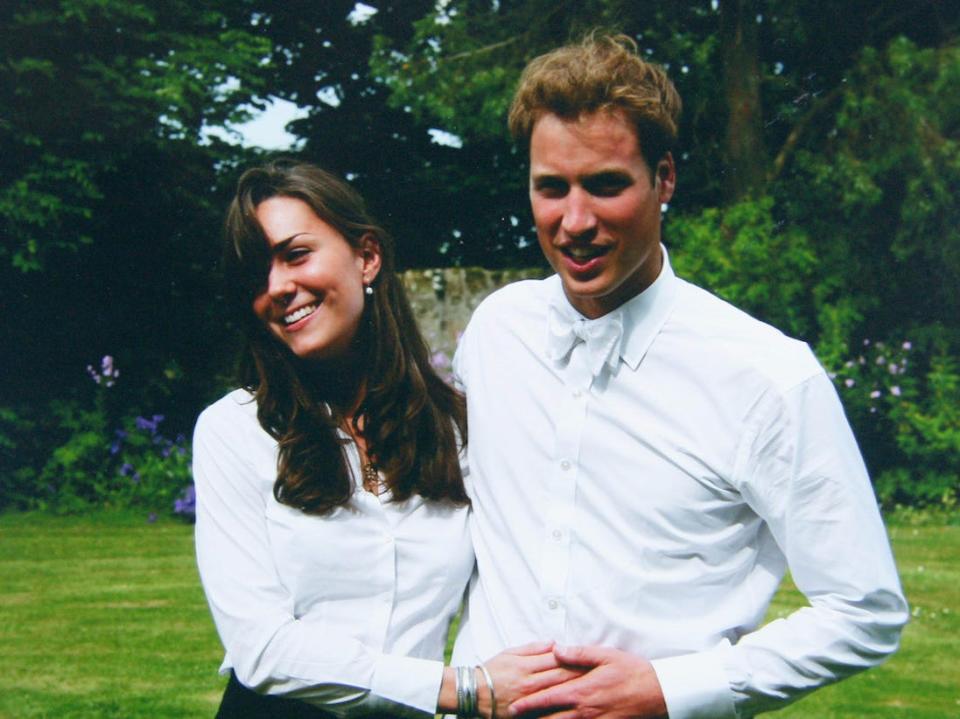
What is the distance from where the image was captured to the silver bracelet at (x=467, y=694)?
2432 mm

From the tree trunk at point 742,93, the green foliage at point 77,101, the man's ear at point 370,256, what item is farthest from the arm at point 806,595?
the tree trunk at point 742,93

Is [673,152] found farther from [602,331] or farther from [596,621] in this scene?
[596,621]

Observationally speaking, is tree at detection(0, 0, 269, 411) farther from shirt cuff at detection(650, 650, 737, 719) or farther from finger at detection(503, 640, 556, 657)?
shirt cuff at detection(650, 650, 737, 719)

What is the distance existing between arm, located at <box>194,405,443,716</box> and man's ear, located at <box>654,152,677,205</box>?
99 cm

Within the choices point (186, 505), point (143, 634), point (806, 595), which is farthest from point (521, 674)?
point (186, 505)

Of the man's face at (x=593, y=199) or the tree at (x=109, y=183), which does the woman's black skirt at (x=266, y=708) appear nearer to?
the man's face at (x=593, y=199)

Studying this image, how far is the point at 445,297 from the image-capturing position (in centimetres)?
1033

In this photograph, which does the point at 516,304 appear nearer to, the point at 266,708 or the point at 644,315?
the point at 644,315

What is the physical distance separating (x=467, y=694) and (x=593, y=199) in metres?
1.00

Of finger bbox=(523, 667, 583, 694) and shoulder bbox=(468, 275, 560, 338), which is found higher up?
shoulder bbox=(468, 275, 560, 338)

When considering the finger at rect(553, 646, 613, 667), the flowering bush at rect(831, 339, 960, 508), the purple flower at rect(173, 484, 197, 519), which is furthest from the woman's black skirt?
the flowering bush at rect(831, 339, 960, 508)

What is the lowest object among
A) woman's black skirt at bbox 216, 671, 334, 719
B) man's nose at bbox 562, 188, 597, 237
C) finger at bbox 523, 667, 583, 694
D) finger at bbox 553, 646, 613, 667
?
woman's black skirt at bbox 216, 671, 334, 719

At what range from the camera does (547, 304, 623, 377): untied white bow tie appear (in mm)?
2420

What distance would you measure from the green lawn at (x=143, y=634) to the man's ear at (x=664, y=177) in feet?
10.5
